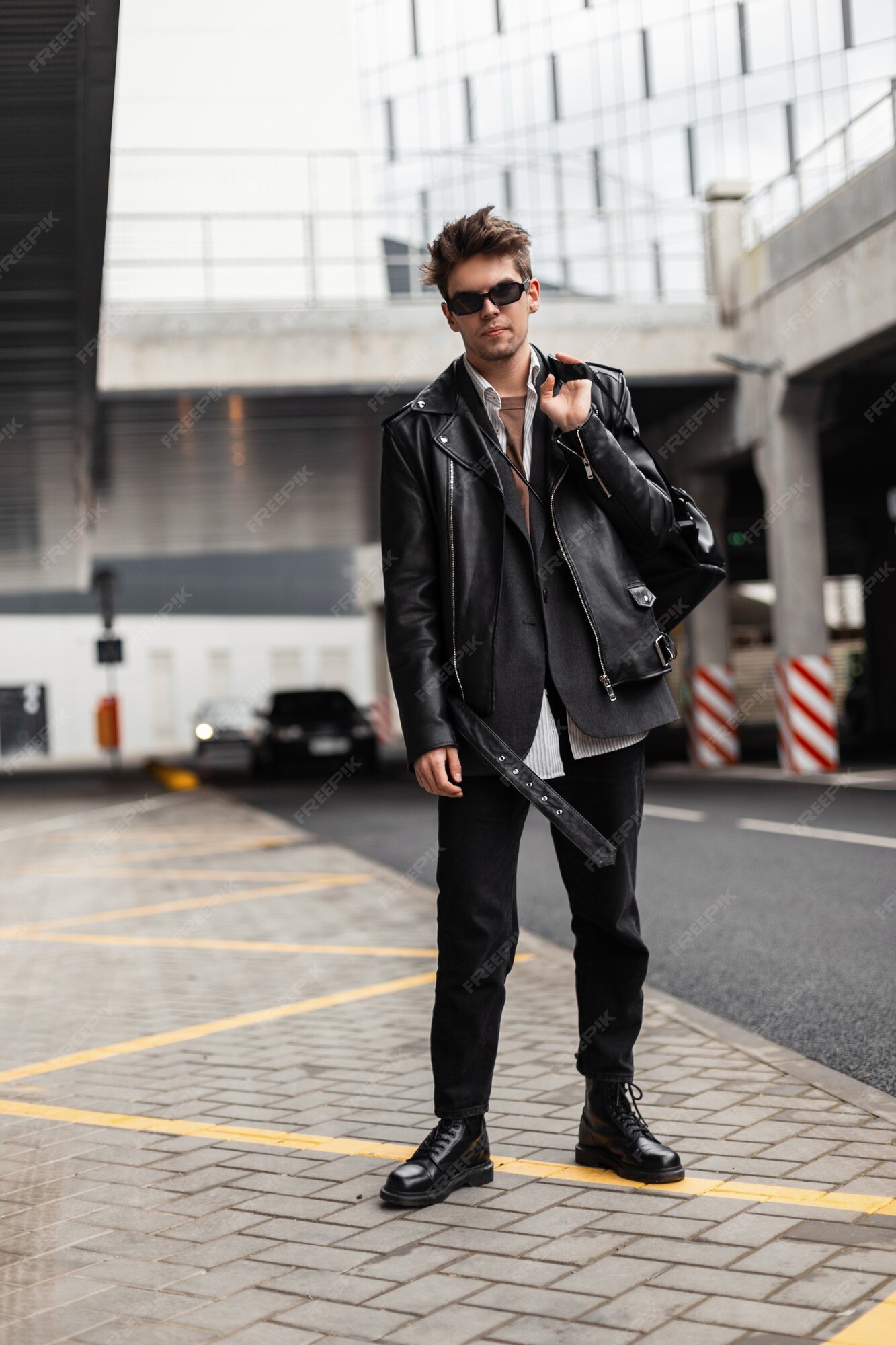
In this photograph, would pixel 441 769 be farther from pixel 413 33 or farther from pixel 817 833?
pixel 413 33

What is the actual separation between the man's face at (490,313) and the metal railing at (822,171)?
12.9m

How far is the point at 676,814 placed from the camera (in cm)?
1373

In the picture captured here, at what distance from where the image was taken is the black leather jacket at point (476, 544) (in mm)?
3434

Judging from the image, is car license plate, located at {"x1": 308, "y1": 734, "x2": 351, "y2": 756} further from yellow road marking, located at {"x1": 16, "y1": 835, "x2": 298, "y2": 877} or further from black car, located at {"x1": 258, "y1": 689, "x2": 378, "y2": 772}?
yellow road marking, located at {"x1": 16, "y1": 835, "x2": 298, "y2": 877}

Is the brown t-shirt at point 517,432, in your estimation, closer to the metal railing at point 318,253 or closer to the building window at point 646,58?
the metal railing at point 318,253

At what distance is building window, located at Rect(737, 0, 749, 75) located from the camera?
42.0m

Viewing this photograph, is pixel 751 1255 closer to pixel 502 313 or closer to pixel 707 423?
pixel 502 313

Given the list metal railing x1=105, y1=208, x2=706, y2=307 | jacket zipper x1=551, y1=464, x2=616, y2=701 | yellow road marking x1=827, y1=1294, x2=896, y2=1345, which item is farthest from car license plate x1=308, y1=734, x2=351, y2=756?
yellow road marking x1=827, y1=1294, x2=896, y2=1345

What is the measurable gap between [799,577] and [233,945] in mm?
12708

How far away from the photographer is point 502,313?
342 centimetres

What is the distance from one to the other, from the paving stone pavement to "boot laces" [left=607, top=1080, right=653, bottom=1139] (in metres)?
0.13

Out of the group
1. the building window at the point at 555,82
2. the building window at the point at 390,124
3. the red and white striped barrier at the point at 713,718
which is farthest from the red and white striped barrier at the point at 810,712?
the building window at the point at 390,124

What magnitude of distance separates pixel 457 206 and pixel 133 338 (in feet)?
85.8

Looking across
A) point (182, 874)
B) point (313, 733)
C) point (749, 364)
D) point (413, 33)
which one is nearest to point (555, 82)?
point (413, 33)
